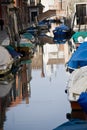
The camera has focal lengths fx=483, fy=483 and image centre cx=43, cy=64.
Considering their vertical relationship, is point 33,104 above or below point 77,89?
below

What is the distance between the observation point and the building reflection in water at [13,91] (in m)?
13.3

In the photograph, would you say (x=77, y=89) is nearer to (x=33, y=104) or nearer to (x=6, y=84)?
(x=33, y=104)

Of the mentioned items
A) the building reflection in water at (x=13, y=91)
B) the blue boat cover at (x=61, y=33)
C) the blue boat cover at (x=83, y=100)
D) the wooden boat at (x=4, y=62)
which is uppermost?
the blue boat cover at (x=83, y=100)

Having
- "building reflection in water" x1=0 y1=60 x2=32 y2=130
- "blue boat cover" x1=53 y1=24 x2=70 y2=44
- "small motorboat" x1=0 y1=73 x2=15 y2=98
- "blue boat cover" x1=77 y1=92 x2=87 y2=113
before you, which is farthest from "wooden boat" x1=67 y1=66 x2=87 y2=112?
"blue boat cover" x1=53 y1=24 x2=70 y2=44

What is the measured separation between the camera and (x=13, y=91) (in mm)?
15891

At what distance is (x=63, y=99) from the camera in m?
13.8

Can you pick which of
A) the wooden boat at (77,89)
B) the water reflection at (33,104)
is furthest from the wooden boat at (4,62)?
the wooden boat at (77,89)

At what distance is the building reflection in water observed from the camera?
43.6 ft

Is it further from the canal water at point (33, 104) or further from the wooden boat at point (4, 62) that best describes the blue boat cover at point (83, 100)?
the wooden boat at point (4, 62)

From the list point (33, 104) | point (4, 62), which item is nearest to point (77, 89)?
point (33, 104)

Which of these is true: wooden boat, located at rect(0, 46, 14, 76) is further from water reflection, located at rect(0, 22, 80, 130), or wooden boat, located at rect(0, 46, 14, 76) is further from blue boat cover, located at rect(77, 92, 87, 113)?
blue boat cover, located at rect(77, 92, 87, 113)

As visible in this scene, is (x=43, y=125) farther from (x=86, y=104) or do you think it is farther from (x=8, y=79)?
(x=8, y=79)

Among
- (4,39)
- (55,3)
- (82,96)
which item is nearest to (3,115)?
(82,96)

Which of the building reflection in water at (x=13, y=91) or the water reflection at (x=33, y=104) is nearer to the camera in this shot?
the water reflection at (x=33, y=104)
